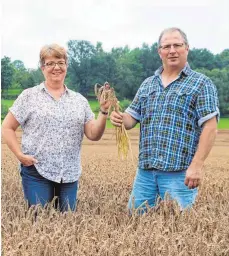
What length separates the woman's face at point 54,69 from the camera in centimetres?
380

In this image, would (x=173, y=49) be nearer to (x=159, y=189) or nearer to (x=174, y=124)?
(x=174, y=124)

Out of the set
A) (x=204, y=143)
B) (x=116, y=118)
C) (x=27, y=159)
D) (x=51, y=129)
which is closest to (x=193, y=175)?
(x=204, y=143)

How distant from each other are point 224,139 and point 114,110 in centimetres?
1795

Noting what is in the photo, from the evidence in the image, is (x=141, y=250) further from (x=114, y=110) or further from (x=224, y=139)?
(x=224, y=139)

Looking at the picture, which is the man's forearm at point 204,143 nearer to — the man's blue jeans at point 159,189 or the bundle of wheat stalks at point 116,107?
the man's blue jeans at point 159,189

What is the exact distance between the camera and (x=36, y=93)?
3881 millimetres

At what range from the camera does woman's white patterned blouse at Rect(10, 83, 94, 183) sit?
382cm

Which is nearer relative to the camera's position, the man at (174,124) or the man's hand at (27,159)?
the man at (174,124)

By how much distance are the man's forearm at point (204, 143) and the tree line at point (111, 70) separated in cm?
1891

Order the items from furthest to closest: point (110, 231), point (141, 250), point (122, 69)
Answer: point (122, 69) → point (110, 231) → point (141, 250)

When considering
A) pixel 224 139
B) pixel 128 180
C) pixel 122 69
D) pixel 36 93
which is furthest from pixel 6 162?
pixel 122 69

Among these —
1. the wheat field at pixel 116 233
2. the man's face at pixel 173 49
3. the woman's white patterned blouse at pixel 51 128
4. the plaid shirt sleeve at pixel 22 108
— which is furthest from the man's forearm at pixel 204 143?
the plaid shirt sleeve at pixel 22 108

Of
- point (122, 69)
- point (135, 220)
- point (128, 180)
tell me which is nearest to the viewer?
point (135, 220)

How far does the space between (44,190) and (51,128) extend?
50cm
